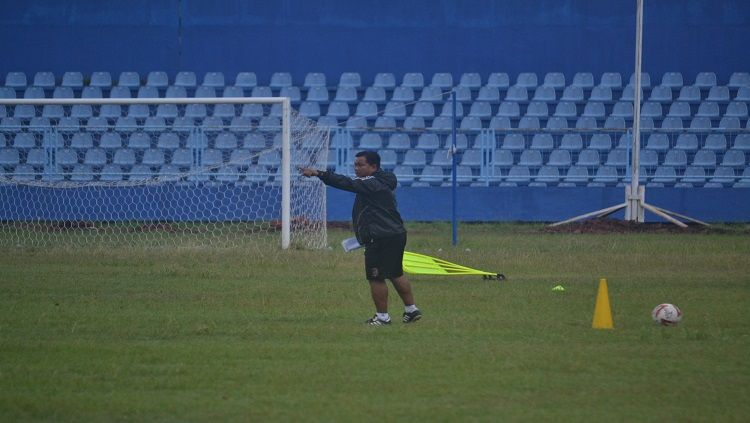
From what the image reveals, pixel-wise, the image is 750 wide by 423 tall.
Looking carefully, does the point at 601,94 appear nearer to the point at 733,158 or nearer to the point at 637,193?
the point at 733,158

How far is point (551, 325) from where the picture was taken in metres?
Result: 11.3

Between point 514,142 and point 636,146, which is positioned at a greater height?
point 514,142

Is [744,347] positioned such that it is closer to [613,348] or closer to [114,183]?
[613,348]

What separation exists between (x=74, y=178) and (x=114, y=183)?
4.05 ft

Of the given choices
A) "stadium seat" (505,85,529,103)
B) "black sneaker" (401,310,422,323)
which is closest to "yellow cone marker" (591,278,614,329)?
"black sneaker" (401,310,422,323)

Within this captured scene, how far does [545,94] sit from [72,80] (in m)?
12.8

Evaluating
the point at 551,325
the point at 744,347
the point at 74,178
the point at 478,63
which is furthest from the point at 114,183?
the point at 744,347

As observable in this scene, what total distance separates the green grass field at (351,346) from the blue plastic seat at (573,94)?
13562 mm

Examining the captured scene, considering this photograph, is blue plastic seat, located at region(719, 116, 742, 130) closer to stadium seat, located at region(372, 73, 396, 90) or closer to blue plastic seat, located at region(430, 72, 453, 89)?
blue plastic seat, located at region(430, 72, 453, 89)

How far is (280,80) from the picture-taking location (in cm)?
3103

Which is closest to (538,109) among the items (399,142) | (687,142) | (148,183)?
(687,142)

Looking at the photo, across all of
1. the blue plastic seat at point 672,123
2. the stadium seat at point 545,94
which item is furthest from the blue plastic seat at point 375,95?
the blue plastic seat at point 672,123

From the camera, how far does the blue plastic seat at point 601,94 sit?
30.7m

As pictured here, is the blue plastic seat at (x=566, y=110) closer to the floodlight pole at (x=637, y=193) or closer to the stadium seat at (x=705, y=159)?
the stadium seat at (x=705, y=159)
